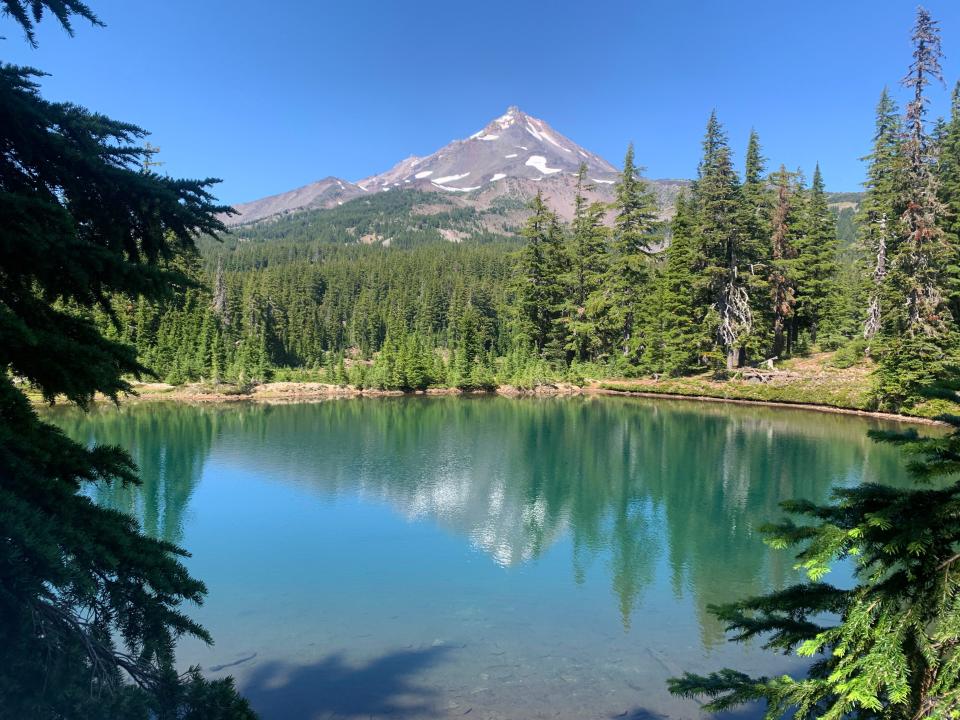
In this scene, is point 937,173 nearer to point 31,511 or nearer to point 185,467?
point 185,467

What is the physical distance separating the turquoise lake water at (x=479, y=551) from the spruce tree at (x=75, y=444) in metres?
5.17

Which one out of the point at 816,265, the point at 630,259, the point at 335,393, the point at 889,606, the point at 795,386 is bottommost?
the point at 335,393

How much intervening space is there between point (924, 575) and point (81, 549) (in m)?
3.95

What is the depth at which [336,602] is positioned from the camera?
10.8m

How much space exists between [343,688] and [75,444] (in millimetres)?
5693

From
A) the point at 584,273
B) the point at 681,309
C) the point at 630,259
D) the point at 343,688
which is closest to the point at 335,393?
the point at 584,273

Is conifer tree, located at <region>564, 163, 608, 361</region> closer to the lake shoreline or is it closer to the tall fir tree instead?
the lake shoreline

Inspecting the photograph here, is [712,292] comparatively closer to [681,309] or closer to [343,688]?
[681,309]

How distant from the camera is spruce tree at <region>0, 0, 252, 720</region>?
2436 mm

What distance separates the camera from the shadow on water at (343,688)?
24.4 ft

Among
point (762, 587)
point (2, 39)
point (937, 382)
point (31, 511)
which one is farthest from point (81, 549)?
point (762, 587)

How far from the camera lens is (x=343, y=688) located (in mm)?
7973

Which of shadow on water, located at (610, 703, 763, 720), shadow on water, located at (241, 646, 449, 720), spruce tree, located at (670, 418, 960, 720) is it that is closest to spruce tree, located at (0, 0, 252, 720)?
spruce tree, located at (670, 418, 960, 720)

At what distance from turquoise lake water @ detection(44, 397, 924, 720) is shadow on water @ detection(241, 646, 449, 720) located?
0.03m
